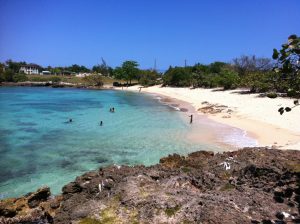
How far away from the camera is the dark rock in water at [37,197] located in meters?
9.77

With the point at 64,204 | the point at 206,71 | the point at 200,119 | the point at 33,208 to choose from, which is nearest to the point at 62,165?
the point at 33,208

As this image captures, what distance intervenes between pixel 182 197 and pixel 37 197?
5084 mm

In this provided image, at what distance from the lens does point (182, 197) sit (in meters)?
7.26

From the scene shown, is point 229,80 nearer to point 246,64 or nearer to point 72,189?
point 246,64

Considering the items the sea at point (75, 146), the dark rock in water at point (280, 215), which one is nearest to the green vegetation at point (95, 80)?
the sea at point (75, 146)

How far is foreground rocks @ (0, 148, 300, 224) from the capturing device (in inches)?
259

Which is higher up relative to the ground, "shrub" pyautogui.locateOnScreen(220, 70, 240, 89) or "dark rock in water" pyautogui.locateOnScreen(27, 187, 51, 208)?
"shrub" pyautogui.locateOnScreen(220, 70, 240, 89)

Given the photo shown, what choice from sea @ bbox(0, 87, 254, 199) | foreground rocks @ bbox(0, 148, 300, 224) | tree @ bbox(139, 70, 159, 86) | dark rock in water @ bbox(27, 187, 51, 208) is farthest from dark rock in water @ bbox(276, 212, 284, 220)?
tree @ bbox(139, 70, 159, 86)

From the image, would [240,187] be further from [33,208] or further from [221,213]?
[33,208]

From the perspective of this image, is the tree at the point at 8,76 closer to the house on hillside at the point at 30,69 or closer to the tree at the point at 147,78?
the house on hillside at the point at 30,69

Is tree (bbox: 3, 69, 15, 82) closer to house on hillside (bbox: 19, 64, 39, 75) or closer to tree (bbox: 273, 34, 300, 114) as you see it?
house on hillside (bbox: 19, 64, 39, 75)

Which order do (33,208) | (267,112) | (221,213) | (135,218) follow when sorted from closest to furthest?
1. (221,213)
2. (135,218)
3. (33,208)
4. (267,112)

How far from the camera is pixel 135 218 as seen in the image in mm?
6840

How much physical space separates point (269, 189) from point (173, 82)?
79459mm
